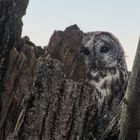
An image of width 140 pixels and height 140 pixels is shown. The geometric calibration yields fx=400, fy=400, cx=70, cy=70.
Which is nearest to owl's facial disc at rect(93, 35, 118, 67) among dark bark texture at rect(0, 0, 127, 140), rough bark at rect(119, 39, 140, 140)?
dark bark texture at rect(0, 0, 127, 140)

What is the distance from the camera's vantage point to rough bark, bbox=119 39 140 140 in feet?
6.68

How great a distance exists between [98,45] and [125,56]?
439mm

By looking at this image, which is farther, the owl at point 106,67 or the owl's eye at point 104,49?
the owl's eye at point 104,49

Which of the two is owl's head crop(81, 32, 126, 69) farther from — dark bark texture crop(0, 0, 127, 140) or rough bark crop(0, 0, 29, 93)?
dark bark texture crop(0, 0, 127, 140)

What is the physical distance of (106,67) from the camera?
17.8ft

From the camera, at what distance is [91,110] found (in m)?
A: 3.46

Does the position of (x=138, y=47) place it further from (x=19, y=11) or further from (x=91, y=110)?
(x=19, y=11)

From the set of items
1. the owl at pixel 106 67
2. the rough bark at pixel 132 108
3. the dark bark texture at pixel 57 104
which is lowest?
the rough bark at pixel 132 108

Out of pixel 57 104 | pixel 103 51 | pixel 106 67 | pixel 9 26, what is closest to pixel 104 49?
pixel 103 51

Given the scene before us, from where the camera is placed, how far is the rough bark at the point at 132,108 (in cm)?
204

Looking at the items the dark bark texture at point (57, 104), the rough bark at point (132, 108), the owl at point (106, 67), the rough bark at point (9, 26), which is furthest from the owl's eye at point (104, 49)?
the rough bark at point (132, 108)

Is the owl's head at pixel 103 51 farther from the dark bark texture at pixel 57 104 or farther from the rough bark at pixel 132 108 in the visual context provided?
the rough bark at pixel 132 108

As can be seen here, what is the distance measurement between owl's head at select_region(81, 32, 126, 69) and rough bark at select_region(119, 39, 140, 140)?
126 inches

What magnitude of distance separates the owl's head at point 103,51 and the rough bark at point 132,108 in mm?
3204
